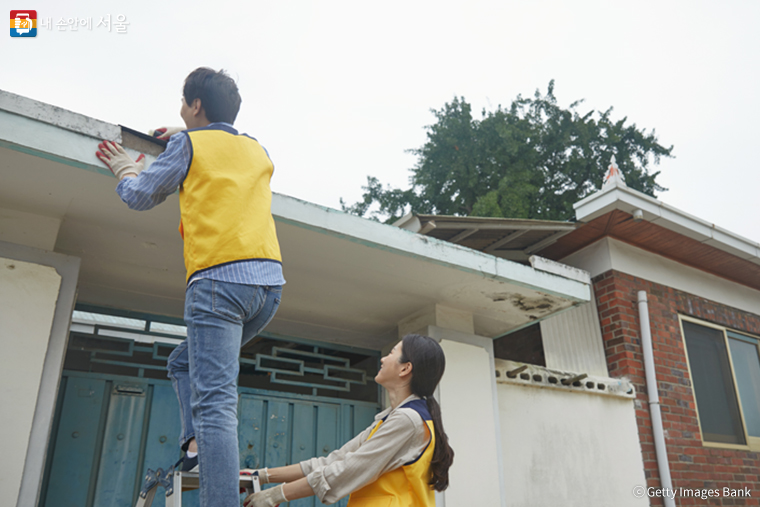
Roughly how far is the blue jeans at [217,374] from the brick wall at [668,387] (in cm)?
489

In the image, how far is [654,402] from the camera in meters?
5.80

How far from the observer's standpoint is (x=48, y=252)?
3.14 meters

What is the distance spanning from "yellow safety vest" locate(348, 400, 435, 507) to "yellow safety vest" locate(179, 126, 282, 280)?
91 centimetres

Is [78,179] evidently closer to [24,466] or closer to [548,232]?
[24,466]

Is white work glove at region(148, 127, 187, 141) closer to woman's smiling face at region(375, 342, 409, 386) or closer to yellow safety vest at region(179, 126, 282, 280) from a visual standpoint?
yellow safety vest at region(179, 126, 282, 280)

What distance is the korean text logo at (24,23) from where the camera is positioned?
4.28 metres

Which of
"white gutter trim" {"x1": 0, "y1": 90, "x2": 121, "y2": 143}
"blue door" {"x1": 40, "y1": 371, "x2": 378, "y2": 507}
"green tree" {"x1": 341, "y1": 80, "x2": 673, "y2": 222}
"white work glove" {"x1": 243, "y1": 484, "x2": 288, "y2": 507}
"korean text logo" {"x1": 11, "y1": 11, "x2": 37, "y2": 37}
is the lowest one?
"white work glove" {"x1": 243, "y1": 484, "x2": 288, "y2": 507}

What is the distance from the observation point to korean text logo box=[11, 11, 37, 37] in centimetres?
428

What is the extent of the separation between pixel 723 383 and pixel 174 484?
21.3ft

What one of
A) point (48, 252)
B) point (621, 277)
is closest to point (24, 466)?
point (48, 252)

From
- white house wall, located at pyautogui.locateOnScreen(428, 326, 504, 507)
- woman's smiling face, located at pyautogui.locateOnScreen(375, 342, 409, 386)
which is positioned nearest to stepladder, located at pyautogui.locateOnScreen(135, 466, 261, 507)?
woman's smiling face, located at pyautogui.locateOnScreen(375, 342, 409, 386)

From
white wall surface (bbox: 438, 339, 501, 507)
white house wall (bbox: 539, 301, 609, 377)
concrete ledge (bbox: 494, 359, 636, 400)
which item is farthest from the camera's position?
white house wall (bbox: 539, 301, 609, 377)

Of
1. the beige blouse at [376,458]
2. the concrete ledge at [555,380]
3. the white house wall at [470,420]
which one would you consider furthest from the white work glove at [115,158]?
the concrete ledge at [555,380]

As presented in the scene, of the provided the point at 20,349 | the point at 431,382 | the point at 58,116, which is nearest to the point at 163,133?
the point at 58,116
